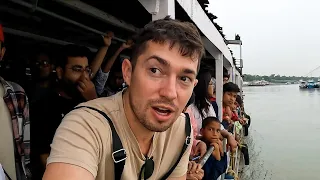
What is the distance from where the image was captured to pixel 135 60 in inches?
57.6

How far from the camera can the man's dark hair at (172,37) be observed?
1422 millimetres

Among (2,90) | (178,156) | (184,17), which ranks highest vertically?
(184,17)

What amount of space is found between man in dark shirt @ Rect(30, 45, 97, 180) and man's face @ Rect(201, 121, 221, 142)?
4.63ft

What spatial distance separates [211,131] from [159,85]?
213 cm

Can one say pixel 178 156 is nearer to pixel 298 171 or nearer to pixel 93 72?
pixel 93 72

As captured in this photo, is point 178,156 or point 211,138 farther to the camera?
point 211,138

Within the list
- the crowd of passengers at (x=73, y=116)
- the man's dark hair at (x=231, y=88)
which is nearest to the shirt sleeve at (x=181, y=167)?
the crowd of passengers at (x=73, y=116)

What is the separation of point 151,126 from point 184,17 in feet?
7.25

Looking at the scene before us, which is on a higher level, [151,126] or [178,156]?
[151,126]

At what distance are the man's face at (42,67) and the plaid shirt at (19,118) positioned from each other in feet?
3.46

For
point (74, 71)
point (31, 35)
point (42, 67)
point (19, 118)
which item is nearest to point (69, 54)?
point (74, 71)

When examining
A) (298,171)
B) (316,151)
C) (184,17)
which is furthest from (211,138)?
(316,151)

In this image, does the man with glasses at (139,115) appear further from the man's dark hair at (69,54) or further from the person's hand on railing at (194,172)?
the man's dark hair at (69,54)

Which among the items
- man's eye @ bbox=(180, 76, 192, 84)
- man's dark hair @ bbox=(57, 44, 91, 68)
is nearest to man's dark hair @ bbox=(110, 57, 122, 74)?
man's dark hair @ bbox=(57, 44, 91, 68)
